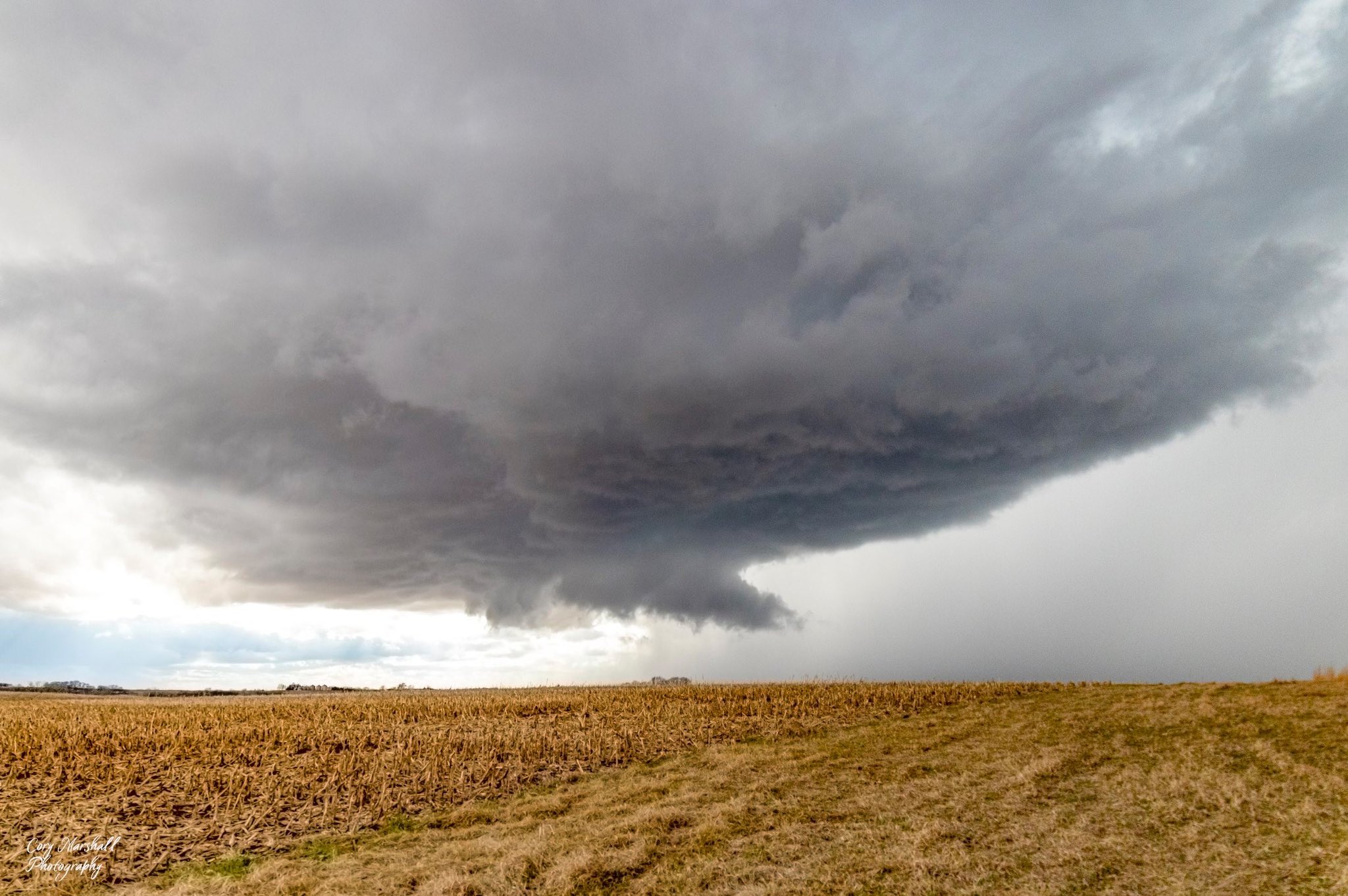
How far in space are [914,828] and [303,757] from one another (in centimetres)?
2486

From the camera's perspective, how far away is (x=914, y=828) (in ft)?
58.7

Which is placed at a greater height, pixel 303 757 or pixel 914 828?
pixel 303 757

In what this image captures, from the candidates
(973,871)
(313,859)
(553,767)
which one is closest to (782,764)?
(553,767)

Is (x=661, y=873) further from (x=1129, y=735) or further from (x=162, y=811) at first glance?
(x=1129, y=735)

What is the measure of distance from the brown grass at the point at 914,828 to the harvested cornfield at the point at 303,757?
2.12m

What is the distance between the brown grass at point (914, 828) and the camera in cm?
1493

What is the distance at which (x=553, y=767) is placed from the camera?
29422mm

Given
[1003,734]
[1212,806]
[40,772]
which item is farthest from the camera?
[1003,734]

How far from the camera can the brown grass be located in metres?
14.9

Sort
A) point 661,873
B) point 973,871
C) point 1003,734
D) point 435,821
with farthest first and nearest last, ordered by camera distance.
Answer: point 1003,734 → point 435,821 → point 661,873 → point 973,871

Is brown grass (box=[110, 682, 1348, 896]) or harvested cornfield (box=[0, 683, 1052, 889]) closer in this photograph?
brown grass (box=[110, 682, 1348, 896])

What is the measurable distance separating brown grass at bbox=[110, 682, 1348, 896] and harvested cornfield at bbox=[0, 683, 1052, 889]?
6.97 feet

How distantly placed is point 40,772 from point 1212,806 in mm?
39380

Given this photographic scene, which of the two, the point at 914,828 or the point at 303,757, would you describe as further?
the point at 303,757
